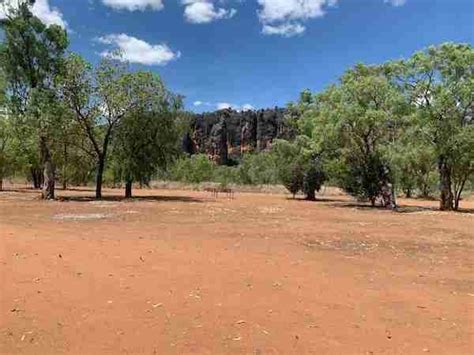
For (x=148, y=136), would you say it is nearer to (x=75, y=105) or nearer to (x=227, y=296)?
(x=75, y=105)

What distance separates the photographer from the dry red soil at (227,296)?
5.86 metres

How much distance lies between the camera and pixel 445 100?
95.0 feet

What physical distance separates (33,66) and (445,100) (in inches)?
954

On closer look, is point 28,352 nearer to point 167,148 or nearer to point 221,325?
point 221,325

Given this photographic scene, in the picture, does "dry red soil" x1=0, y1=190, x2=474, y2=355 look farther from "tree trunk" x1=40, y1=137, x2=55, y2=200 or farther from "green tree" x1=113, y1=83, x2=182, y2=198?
"green tree" x1=113, y1=83, x2=182, y2=198

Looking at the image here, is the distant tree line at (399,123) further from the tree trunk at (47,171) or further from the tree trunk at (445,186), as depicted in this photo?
the tree trunk at (47,171)

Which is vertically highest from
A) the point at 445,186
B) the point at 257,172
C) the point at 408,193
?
the point at 257,172

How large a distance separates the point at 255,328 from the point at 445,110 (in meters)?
26.3

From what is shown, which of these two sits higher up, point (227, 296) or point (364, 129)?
point (364, 129)

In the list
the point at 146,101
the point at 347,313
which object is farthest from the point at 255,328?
the point at 146,101

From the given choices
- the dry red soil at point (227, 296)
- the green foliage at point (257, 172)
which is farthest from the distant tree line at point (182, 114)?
the green foliage at point (257, 172)

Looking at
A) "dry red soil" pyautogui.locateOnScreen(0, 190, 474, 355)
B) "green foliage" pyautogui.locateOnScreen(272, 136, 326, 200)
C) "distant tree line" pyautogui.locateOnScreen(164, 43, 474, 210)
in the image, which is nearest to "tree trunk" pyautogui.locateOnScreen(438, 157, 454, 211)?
"distant tree line" pyautogui.locateOnScreen(164, 43, 474, 210)

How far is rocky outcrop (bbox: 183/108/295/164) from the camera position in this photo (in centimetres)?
17475

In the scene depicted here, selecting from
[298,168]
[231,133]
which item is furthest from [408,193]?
[231,133]
